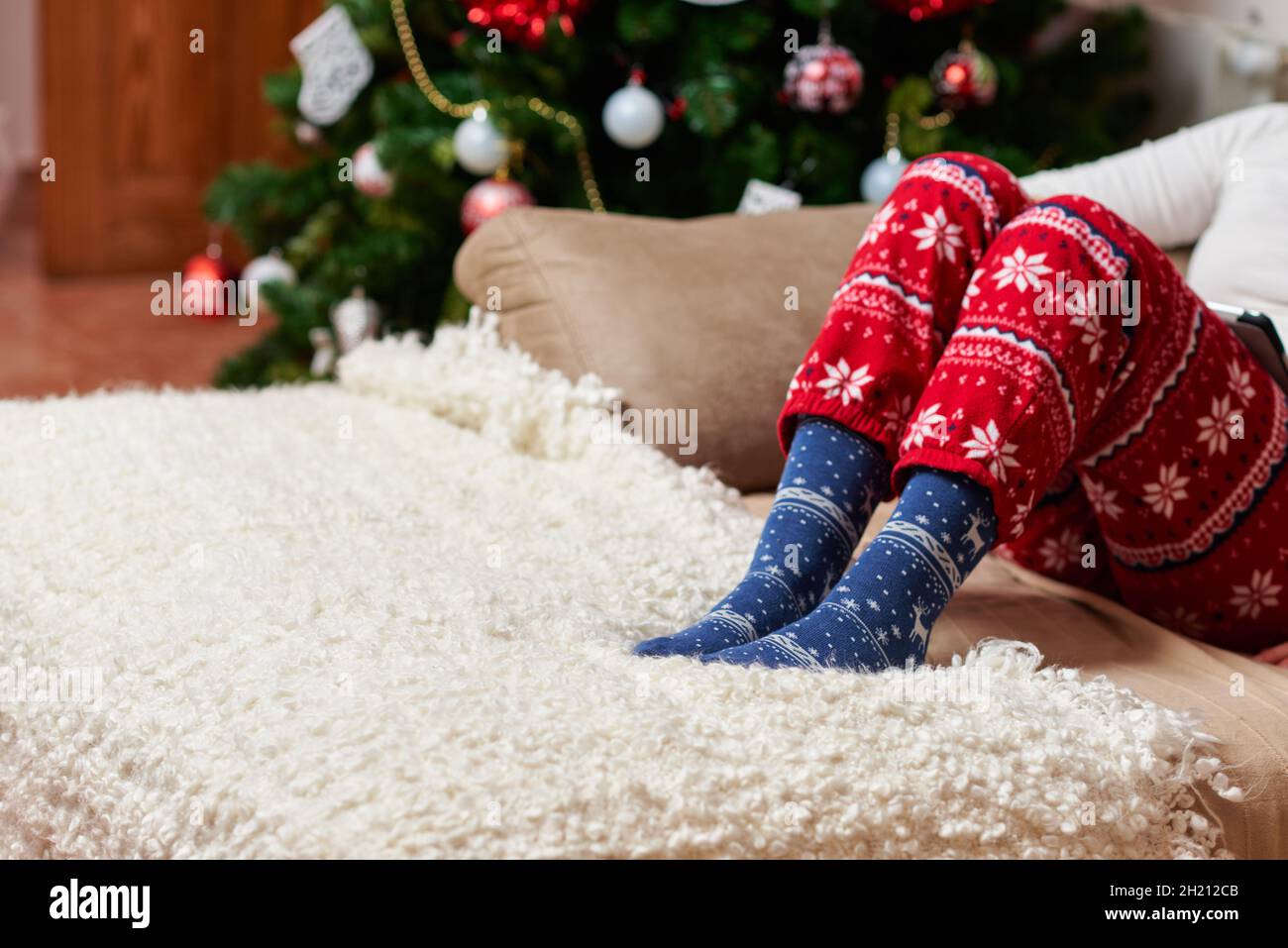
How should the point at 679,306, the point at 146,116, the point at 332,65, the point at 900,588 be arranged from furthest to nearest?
1. the point at 146,116
2. the point at 332,65
3. the point at 679,306
4. the point at 900,588

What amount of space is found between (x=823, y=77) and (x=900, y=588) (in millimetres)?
1120

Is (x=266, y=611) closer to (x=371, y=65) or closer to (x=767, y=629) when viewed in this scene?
(x=767, y=629)

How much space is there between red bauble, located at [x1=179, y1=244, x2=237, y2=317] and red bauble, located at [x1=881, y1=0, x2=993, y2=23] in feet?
5.84

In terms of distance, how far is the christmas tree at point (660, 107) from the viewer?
6.05 ft

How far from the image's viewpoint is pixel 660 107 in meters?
1.83

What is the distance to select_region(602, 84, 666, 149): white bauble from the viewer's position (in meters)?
1.81

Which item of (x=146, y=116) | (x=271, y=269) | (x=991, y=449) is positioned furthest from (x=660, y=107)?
(x=146, y=116)

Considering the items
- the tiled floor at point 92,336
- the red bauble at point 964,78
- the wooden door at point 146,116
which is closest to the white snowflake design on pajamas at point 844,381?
the red bauble at point 964,78

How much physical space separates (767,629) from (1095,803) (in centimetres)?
22

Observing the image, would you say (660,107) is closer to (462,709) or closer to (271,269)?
(271,269)

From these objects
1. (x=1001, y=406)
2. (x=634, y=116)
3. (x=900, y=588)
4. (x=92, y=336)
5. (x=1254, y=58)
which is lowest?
(x=92, y=336)

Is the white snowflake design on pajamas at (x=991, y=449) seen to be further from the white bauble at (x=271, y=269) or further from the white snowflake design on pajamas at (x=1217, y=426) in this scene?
the white bauble at (x=271, y=269)

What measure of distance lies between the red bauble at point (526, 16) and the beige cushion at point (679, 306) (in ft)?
1.61
